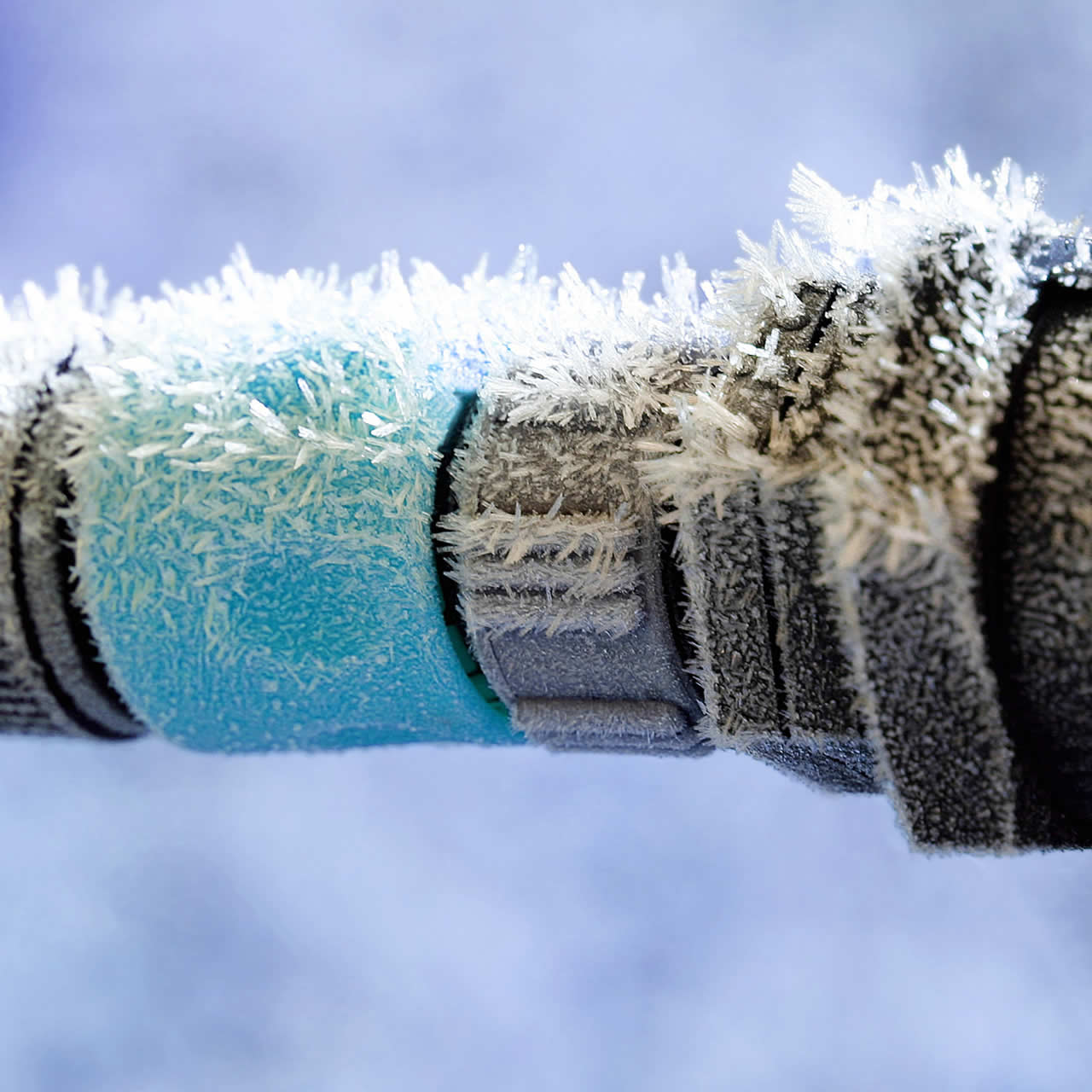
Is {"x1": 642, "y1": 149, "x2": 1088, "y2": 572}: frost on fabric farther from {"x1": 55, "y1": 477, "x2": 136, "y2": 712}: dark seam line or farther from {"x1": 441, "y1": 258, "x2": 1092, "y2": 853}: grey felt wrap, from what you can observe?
{"x1": 55, "y1": 477, "x2": 136, "y2": 712}: dark seam line

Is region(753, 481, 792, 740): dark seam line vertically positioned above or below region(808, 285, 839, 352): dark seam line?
below

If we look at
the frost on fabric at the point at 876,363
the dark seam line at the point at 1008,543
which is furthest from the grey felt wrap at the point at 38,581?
the dark seam line at the point at 1008,543

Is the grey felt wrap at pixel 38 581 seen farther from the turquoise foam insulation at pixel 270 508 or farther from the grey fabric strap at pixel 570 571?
the grey fabric strap at pixel 570 571

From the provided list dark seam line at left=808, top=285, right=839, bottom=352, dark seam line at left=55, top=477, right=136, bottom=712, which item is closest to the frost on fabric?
dark seam line at left=808, top=285, right=839, bottom=352

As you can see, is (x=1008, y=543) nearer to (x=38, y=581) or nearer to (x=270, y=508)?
(x=270, y=508)

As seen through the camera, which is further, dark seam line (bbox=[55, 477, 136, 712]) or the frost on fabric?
dark seam line (bbox=[55, 477, 136, 712])

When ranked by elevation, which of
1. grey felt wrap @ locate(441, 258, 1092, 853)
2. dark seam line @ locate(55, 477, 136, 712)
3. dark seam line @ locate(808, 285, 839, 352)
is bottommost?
grey felt wrap @ locate(441, 258, 1092, 853)

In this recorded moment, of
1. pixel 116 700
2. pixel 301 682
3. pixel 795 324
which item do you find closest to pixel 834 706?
pixel 795 324
